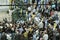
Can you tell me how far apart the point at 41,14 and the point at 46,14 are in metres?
0.13

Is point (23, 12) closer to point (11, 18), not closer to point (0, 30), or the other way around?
point (11, 18)

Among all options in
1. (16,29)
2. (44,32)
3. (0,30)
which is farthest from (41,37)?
(0,30)

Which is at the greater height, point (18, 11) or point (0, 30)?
point (18, 11)

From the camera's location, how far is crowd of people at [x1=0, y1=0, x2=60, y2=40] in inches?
196

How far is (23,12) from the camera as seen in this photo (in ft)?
17.5

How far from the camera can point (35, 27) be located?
5.15 metres

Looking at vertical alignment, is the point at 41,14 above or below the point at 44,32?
above

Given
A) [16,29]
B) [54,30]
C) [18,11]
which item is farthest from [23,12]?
[54,30]

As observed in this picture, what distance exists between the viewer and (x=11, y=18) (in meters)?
5.23

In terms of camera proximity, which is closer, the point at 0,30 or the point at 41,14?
the point at 0,30

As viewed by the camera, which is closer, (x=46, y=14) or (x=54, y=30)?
(x=54, y=30)

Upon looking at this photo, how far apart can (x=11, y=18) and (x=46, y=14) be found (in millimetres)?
851

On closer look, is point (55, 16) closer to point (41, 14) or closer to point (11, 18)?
point (41, 14)

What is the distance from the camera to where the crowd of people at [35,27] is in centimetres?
498
